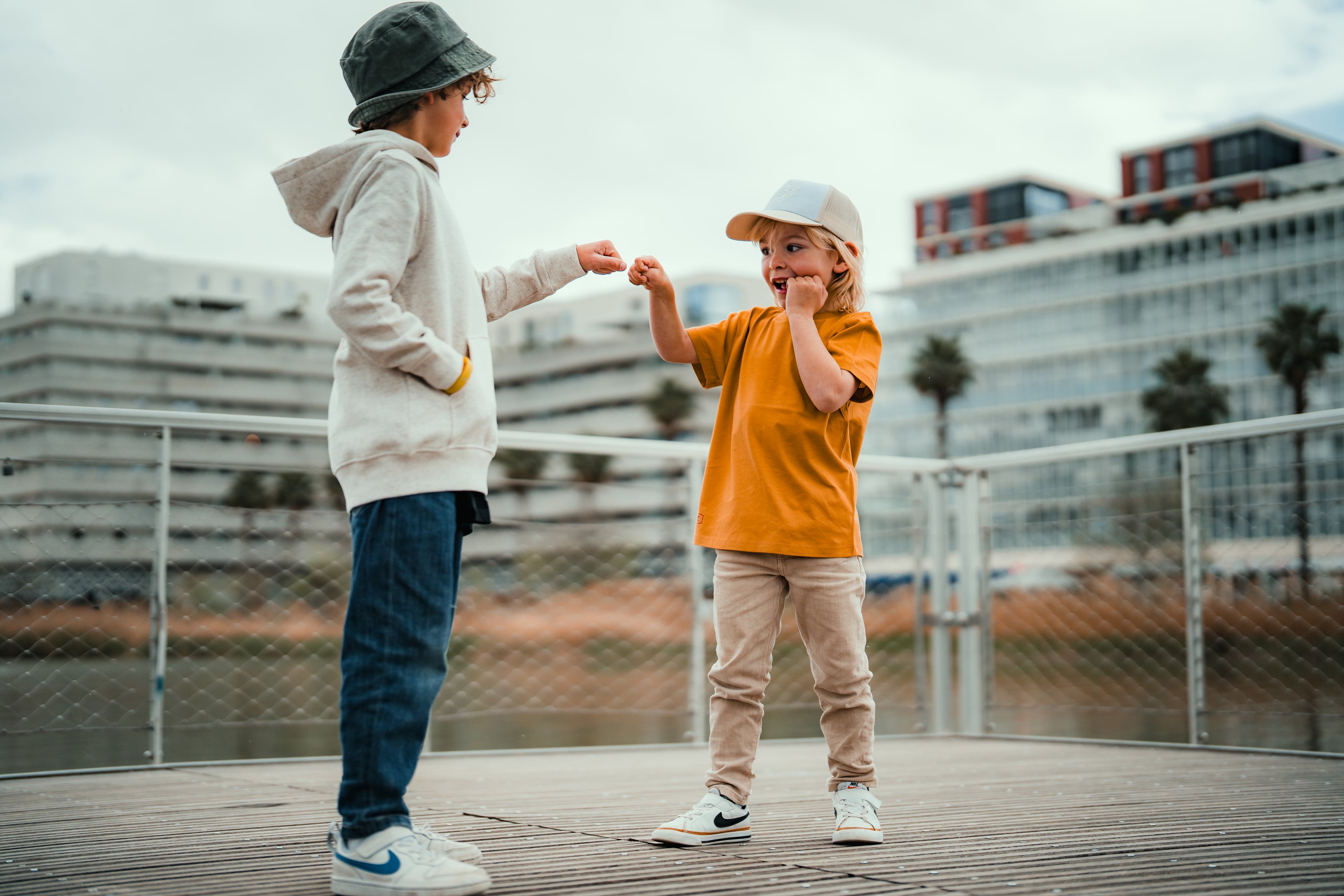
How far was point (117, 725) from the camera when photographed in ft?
8.49

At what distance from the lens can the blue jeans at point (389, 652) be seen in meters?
1.31

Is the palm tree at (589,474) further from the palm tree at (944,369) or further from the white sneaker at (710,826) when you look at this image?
the white sneaker at (710,826)

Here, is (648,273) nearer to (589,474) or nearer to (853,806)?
(853,806)

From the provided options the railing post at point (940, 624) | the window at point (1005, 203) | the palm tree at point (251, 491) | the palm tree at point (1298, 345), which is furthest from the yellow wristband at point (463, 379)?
the window at point (1005, 203)

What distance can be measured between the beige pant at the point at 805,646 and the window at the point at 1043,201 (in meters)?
67.0

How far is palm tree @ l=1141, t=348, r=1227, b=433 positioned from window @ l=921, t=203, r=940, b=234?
888 inches

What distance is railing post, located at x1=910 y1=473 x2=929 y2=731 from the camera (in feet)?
11.9

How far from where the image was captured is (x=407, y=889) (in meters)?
1.28

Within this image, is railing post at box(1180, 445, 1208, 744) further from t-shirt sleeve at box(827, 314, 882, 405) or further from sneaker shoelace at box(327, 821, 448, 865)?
sneaker shoelace at box(327, 821, 448, 865)

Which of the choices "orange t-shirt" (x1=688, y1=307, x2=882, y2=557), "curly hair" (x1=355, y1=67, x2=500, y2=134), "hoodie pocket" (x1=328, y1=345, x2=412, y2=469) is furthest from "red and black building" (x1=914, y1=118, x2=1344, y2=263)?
"hoodie pocket" (x1=328, y1=345, x2=412, y2=469)

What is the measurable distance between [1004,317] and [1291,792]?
58.5 m

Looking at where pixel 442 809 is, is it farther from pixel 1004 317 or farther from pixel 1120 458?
pixel 1004 317

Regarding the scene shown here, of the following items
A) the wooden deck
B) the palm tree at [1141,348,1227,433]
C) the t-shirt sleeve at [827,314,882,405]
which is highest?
the palm tree at [1141,348,1227,433]

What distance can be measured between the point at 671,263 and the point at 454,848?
51.1 meters
